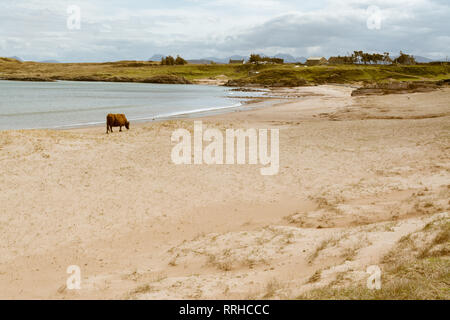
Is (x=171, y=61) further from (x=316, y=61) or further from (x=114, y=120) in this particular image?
(x=114, y=120)

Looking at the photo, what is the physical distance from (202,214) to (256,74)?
114m

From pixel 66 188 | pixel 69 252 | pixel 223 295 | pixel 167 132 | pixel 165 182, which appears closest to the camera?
pixel 223 295

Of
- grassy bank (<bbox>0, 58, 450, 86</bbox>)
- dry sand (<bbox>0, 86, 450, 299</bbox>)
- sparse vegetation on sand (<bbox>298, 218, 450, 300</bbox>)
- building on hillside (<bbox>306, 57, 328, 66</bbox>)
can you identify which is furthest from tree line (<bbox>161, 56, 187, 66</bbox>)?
sparse vegetation on sand (<bbox>298, 218, 450, 300</bbox>)

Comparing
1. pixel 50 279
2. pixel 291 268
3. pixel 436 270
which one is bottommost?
pixel 50 279

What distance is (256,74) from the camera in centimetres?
12100

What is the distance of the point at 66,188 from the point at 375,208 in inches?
379

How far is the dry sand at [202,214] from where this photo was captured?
688 centimetres

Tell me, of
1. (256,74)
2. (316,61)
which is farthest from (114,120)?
(316,61)

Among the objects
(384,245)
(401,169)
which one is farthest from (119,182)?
(401,169)

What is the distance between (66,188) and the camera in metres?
12.4

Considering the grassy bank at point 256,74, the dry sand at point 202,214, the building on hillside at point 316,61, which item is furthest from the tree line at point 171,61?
the dry sand at point 202,214

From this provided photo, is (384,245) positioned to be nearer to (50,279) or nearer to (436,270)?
(436,270)

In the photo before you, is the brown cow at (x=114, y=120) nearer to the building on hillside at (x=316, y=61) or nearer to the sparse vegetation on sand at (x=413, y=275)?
the sparse vegetation on sand at (x=413, y=275)

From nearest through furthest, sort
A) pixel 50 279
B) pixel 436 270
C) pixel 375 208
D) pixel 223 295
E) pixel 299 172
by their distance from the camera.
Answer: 1. pixel 436 270
2. pixel 223 295
3. pixel 50 279
4. pixel 375 208
5. pixel 299 172
